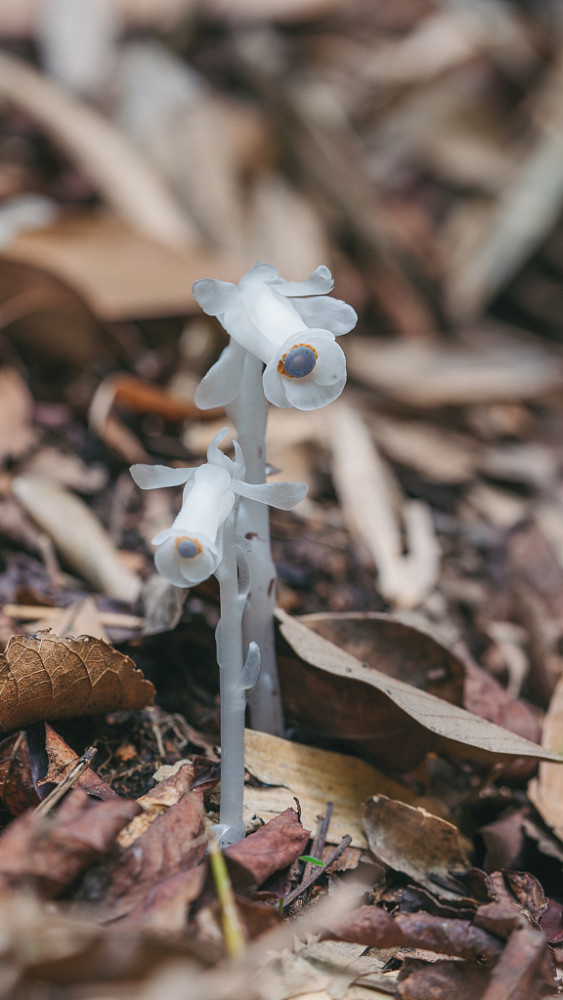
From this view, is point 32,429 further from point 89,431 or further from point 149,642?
point 149,642

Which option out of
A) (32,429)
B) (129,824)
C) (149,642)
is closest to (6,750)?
(129,824)

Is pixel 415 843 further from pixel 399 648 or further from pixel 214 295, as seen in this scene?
pixel 214 295

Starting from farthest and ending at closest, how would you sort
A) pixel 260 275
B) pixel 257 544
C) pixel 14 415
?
pixel 14 415 < pixel 257 544 < pixel 260 275

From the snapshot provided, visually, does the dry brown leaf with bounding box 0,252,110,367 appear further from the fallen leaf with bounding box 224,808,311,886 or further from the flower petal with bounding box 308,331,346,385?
the fallen leaf with bounding box 224,808,311,886

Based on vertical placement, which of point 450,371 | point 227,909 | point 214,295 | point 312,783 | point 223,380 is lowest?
point 450,371

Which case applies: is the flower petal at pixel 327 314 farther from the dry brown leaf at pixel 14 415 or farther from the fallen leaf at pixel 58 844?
the dry brown leaf at pixel 14 415

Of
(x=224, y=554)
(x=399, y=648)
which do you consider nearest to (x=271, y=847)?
(x=224, y=554)
